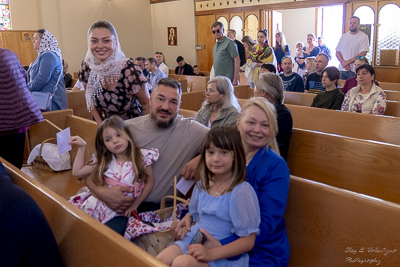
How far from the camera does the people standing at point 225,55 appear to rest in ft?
20.1

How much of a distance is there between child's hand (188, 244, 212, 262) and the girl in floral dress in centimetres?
78

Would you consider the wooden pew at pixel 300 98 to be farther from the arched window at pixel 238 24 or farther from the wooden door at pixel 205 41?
the wooden door at pixel 205 41

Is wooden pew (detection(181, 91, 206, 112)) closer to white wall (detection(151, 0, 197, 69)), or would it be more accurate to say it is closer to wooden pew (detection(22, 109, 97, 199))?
wooden pew (detection(22, 109, 97, 199))

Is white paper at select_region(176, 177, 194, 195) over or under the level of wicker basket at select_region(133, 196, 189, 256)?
over

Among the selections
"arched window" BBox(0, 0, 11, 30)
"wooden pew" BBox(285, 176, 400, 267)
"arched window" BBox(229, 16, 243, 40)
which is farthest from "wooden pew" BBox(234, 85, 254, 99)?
"arched window" BBox(0, 0, 11, 30)

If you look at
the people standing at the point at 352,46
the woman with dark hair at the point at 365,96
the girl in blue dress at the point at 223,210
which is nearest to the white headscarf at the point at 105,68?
the girl in blue dress at the point at 223,210

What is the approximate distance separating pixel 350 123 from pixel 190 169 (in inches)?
82.4

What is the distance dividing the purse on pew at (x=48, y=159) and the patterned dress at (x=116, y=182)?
1.56 meters

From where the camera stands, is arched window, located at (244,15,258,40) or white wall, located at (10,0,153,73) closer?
arched window, located at (244,15,258,40)

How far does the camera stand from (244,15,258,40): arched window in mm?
10828

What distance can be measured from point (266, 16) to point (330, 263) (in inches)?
371

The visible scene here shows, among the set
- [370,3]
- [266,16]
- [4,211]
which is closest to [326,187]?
[4,211]

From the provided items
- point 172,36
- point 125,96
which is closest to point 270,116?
point 125,96

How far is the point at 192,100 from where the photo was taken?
19.5 ft
